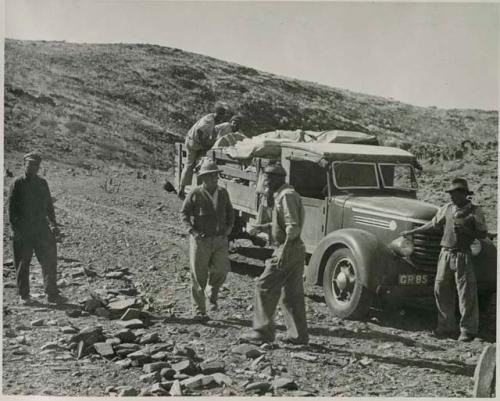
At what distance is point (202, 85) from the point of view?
24.7 m

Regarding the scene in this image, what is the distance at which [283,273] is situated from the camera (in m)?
4.92

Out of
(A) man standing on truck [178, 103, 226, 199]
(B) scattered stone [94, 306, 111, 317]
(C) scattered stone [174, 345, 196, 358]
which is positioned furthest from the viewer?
(A) man standing on truck [178, 103, 226, 199]

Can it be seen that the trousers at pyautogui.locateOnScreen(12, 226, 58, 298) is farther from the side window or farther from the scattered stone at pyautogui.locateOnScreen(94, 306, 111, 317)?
the side window

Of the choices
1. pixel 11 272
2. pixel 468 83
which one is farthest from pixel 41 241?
pixel 468 83

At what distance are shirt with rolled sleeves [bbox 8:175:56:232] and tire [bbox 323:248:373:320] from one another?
2.83m

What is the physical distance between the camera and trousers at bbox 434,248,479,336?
543cm

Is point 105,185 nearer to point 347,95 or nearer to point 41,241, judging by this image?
point 41,241

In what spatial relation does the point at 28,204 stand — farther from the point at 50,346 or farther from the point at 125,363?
the point at 125,363

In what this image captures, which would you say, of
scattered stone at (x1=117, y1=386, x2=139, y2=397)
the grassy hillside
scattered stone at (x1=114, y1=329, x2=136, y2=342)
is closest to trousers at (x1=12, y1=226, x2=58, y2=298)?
scattered stone at (x1=114, y1=329, x2=136, y2=342)

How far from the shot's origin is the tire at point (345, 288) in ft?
18.5

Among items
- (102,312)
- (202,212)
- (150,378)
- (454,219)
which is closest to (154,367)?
(150,378)

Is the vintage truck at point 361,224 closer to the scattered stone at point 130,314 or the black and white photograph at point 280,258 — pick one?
the black and white photograph at point 280,258

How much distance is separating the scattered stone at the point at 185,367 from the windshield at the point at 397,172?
10.4 ft

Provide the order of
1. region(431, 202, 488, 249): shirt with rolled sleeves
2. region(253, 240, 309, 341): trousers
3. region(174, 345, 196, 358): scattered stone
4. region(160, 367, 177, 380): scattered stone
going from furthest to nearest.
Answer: region(431, 202, 488, 249): shirt with rolled sleeves, region(253, 240, 309, 341): trousers, region(174, 345, 196, 358): scattered stone, region(160, 367, 177, 380): scattered stone
